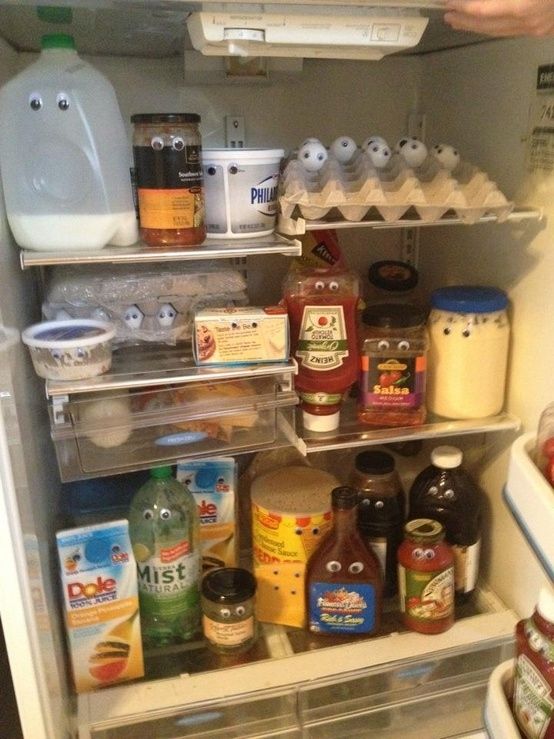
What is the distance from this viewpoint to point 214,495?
125 centimetres

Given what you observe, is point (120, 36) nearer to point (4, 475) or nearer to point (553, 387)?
point (4, 475)

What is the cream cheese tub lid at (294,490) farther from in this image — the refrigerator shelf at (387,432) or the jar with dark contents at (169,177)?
the jar with dark contents at (169,177)

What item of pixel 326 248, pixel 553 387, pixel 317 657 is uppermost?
pixel 326 248

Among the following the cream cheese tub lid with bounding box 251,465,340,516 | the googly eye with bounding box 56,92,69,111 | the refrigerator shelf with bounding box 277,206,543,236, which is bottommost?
the cream cheese tub lid with bounding box 251,465,340,516

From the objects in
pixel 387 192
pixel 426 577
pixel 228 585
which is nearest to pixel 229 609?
pixel 228 585

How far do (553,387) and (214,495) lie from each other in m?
0.60

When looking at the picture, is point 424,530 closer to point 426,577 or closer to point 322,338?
point 426,577

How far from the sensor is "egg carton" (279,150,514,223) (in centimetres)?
99

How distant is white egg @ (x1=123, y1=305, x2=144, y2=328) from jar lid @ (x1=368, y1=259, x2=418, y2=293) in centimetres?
48

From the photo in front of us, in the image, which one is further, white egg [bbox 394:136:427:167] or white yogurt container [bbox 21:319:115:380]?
white egg [bbox 394:136:427:167]

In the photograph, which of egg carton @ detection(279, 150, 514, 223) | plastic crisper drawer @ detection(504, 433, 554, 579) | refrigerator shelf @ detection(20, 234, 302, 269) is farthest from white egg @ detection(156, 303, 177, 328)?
plastic crisper drawer @ detection(504, 433, 554, 579)

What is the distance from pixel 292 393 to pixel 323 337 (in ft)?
0.33

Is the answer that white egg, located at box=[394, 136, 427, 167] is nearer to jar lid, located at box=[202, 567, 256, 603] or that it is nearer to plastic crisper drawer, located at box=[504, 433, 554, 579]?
plastic crisper drawer, located at box=[504, 433, 554, 579]

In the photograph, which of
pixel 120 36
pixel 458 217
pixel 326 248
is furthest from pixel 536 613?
pixel 120 36
